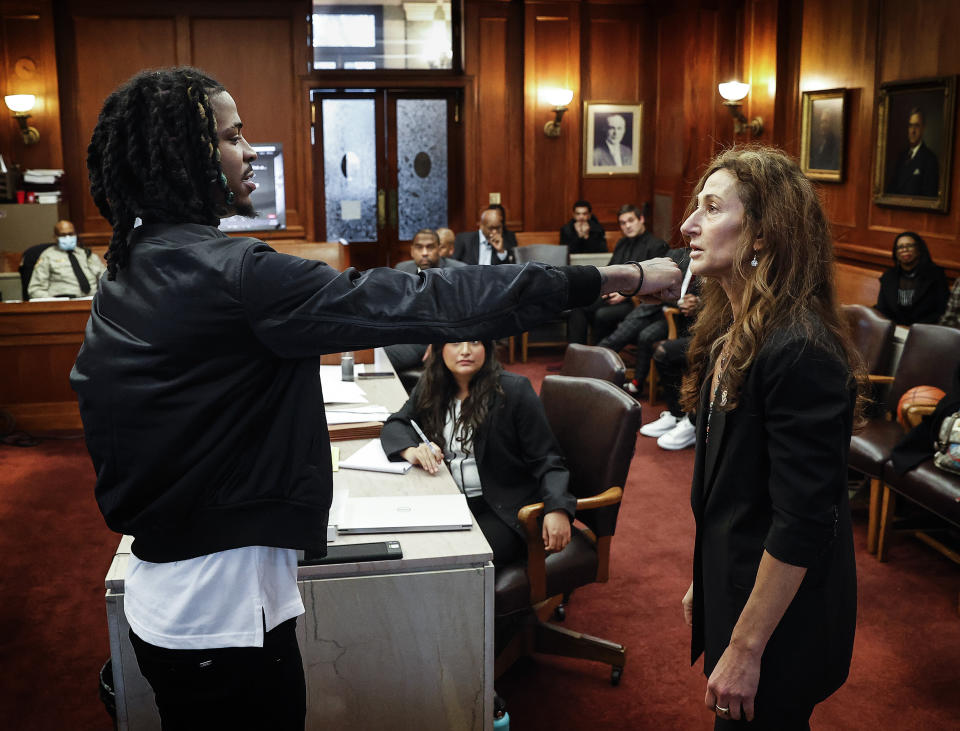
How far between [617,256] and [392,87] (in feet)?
11.3

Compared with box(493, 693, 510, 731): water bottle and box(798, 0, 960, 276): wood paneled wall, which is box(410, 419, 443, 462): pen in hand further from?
box(798, 0, 960, 276): wood paneled wall

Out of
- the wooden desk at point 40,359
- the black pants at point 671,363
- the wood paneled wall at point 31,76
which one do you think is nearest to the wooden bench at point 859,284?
the black pants at point 671,363

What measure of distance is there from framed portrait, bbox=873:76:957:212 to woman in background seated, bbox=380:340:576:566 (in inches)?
179

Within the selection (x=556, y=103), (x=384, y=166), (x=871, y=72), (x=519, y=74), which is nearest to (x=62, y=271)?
(x=384, y=166)

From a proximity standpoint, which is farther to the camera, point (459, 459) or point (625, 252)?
point (625, 252)

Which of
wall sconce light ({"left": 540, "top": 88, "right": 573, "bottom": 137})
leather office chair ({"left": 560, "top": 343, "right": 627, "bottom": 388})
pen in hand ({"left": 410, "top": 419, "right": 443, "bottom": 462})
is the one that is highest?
wall sconce light ({"left": 540, "top": 88, "right": 573, "bottom": 137})

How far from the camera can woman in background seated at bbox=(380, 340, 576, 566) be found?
3129 millimetres

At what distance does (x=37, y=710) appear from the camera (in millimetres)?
3162

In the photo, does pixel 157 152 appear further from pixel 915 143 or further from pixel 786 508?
pixel 915 143

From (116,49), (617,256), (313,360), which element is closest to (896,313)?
(617,256)

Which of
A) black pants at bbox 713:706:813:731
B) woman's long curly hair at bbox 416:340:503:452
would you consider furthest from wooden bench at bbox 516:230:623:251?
black pants at bbox 713:706:813:731

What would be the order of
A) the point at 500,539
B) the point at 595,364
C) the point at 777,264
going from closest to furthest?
the point at 777,264
the point at 500,539
the point at 595,364

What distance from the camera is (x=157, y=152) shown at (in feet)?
4.53

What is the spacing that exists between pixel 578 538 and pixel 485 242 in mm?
6151
